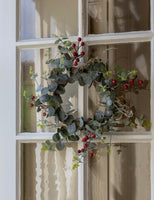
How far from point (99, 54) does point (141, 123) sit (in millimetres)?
323

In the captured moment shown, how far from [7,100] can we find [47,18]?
1.30 ft

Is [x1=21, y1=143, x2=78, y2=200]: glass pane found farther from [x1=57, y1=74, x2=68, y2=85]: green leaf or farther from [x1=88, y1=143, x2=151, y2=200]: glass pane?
[x1=57, y1=74, x2=68, y2=85]: green leaf

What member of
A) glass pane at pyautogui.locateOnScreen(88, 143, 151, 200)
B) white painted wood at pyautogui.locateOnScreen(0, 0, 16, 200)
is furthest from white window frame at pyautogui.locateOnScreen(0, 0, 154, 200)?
glass pane at pyautogui.locateOnScreen(88, 143, 151, 200)

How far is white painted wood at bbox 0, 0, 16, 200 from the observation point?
107 cm

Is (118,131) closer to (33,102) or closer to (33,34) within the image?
(33,102)

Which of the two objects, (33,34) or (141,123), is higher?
(33,34)

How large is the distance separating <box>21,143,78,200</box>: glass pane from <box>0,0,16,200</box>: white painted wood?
0.05m

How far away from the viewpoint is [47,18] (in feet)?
3.56

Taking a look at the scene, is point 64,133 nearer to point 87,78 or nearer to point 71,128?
point 71,128

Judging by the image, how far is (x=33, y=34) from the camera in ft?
3.60

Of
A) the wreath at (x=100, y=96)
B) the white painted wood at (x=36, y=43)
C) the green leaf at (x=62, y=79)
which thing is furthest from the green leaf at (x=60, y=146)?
the white painted wood at (x=36, y=43)

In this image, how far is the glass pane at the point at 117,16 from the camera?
3.24 ft

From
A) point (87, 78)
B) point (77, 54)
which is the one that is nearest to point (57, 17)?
point (77, 54)

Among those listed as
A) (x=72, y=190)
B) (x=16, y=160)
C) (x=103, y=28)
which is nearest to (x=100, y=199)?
(x=72, y=190)
